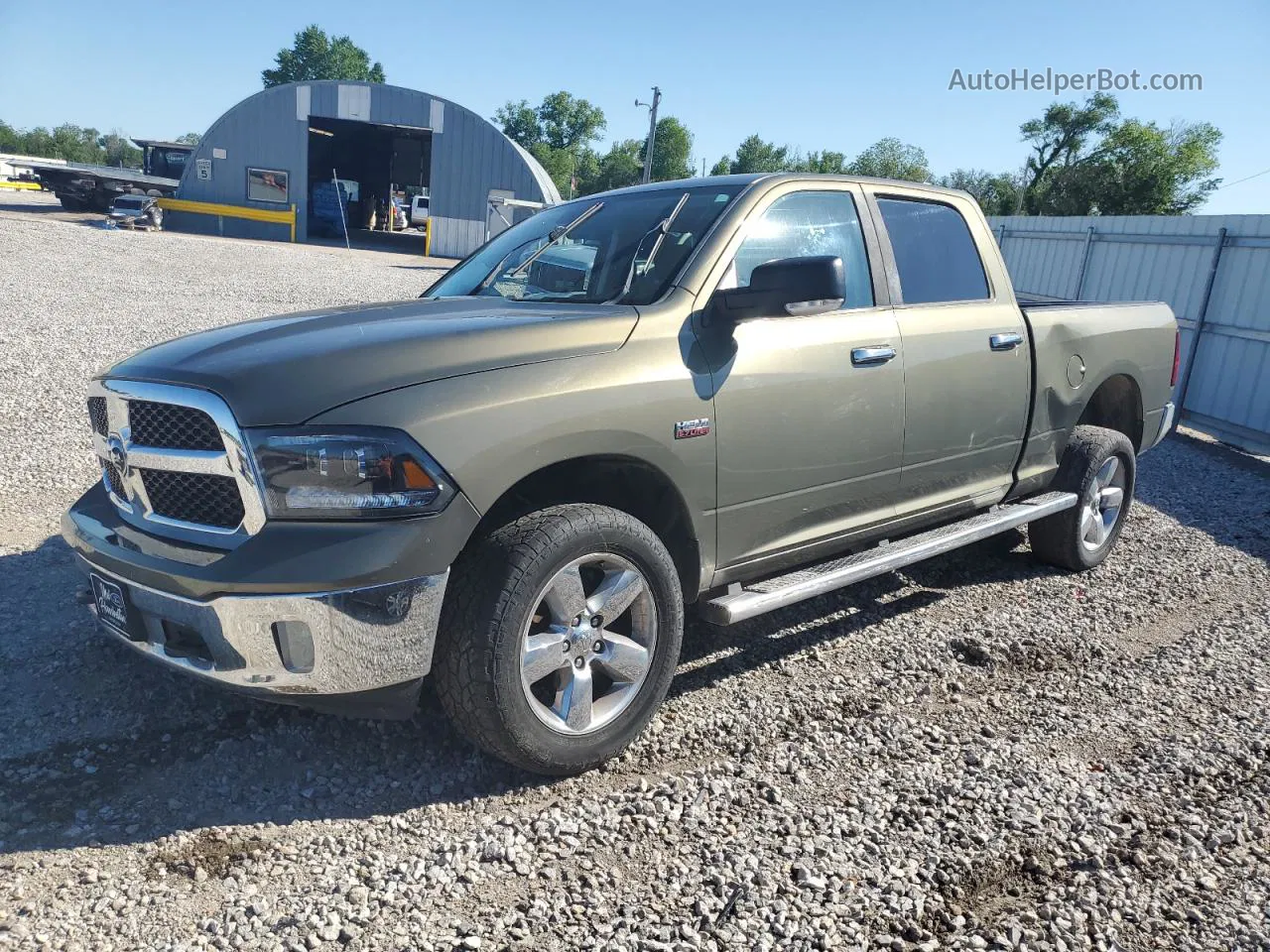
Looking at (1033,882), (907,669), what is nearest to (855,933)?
(1033,882)

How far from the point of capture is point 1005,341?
14.9 feet

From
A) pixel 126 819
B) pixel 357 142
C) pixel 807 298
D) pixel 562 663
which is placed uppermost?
pixel 357 142

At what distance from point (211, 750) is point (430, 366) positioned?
59.9 inches

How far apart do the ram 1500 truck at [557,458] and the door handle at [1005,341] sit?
0.03m

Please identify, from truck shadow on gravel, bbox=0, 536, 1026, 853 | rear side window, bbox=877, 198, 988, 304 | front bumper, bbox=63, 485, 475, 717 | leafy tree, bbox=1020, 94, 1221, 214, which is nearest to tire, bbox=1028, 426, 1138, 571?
rear side window, bbox=877, 198, 988, 304

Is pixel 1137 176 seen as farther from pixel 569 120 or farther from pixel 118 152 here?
pixel 118 152

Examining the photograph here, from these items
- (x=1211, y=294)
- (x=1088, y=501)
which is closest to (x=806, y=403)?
(x=1088, y=501)

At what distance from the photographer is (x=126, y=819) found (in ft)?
9.09

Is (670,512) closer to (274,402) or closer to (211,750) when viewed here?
(274,402)

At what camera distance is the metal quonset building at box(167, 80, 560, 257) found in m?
32.4

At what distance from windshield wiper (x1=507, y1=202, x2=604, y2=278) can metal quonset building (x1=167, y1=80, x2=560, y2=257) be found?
28745 millimetres

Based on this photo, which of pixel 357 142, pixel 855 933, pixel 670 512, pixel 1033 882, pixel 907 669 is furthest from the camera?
pixel 357 142

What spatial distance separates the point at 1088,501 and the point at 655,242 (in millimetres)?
3164

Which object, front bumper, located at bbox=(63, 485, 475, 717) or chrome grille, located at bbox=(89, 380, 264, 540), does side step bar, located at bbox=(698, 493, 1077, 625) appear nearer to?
front bumper, located at bbox=(63, 485, 475, 717)
